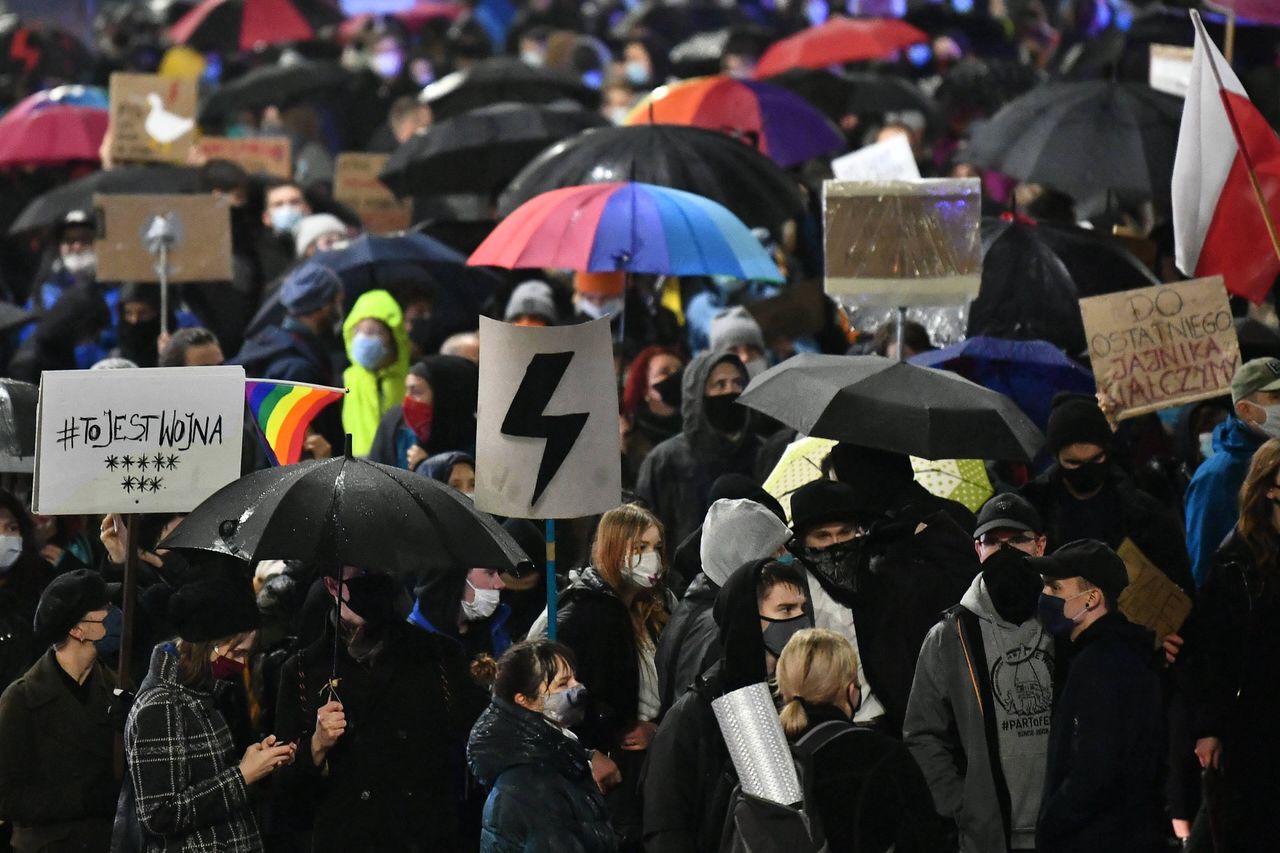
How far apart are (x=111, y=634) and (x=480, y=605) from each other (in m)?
1.36

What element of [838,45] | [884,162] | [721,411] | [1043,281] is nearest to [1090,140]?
[884,162]

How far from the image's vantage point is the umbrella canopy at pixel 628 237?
10.9 m

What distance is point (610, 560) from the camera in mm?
8391

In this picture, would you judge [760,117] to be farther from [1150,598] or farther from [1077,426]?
[1150,598]

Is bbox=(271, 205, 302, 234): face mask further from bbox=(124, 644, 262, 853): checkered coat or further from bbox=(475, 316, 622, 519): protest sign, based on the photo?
bbox=(124, 644, 262, 853): checkered coat

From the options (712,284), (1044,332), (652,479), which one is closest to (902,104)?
(712,284)

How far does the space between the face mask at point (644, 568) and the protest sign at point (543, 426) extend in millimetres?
221

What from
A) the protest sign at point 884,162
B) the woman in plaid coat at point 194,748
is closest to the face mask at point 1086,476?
the woman in plaid coat at point 194,748

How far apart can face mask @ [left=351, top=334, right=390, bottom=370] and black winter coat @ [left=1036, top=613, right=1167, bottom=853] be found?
5.14 m

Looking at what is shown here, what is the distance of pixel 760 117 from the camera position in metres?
14.7

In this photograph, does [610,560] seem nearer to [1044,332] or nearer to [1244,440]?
[1244,440]

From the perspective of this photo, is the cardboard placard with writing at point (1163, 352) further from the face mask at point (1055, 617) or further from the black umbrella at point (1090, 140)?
the black umbrella at point (1090, 140)

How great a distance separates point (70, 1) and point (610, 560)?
19.0 m

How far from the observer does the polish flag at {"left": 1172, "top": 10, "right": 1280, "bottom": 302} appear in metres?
10.1
